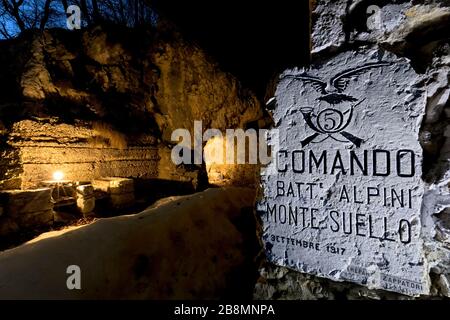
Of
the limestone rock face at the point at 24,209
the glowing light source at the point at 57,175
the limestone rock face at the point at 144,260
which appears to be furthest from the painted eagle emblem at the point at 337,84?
the glowing light source at the point at 57,175

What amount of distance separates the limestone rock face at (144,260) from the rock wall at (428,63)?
57.3 inches

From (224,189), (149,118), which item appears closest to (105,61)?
(149,118)

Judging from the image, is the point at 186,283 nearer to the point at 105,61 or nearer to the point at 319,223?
the point at 319,223

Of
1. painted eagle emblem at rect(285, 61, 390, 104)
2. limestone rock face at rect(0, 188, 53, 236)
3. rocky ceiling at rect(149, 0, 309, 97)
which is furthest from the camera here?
limestone rock face at rect(0, 188, 53, 236)

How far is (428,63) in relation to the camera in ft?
4.00

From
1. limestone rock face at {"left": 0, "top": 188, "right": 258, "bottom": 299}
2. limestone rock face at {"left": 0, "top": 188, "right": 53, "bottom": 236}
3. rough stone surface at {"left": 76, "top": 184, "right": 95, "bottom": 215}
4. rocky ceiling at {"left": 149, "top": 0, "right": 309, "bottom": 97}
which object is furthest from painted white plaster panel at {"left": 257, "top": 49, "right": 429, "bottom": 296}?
rough stone surface at {"left": 76, "top": 184, "right": 95, "bottom": 215}

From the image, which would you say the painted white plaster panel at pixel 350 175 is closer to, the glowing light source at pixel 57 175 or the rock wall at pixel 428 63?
the rock wall at pixel 428 63

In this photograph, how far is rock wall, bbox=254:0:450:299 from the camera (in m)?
1.20

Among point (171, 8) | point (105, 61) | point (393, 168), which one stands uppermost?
point (105, 61)

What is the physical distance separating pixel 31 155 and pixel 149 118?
12.8 ft

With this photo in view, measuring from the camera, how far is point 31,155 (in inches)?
255

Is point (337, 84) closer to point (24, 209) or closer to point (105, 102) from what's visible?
point (24, 209)

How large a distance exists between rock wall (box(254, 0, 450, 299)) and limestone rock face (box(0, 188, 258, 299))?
1454mm

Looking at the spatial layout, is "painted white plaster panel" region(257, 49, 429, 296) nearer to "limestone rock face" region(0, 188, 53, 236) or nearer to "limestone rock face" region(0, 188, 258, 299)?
"limestone rock face" region(0, 188, 258, 299)
